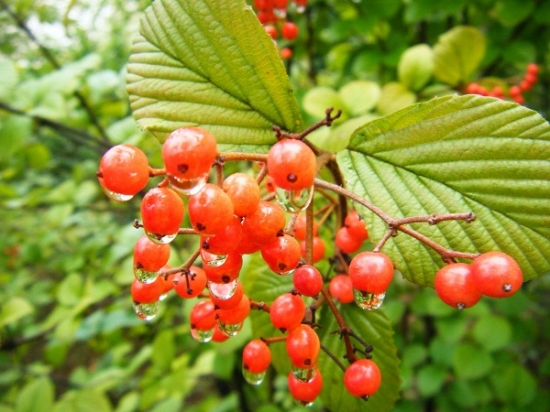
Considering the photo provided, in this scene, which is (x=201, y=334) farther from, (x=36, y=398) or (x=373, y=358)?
(x=36, y=398)

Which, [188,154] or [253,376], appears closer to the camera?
[188,154]

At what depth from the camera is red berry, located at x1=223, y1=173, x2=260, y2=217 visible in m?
0.97

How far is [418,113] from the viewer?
1.18 m

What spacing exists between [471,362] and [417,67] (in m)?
2.22

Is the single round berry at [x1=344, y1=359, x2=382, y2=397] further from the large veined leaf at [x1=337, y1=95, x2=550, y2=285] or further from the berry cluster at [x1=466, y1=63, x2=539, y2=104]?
the berry cluster at [x1=466, y1=63, x2=539, y2=104]

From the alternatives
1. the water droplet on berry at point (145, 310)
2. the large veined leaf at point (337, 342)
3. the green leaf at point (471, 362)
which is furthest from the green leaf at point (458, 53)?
the water droplet on berry at point (145, 310)

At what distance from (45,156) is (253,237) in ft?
12.8

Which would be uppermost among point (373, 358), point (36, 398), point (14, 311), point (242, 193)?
point (242, 193)

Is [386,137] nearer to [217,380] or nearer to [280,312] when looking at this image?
[280,312]

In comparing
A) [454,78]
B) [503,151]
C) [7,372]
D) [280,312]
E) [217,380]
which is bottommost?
[217,380]

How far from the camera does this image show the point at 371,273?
40.1 inches

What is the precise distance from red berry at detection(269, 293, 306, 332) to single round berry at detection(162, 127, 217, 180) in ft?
1.51

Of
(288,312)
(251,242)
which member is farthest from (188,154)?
(288,312)

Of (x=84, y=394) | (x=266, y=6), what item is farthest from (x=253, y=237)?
(x=84, y=394)
